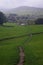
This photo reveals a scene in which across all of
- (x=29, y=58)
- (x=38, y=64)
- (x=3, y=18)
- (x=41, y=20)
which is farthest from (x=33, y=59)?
(x=41, y=20)

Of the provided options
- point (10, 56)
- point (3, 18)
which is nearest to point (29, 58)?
point (10, 56)

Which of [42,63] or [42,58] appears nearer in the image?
[42,63]

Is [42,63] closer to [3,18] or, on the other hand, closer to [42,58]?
[42,58]

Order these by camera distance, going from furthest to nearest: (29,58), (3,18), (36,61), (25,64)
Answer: (3,18) < (29,58) < (36,61) < (25,64)

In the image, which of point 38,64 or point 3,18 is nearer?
point 38,64

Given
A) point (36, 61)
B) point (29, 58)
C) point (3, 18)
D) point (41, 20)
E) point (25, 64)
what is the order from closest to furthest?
1. point (25, 64)
2. point (36, 61)
3. point (29, 58)
4. point (3, 18)
5. point (41, 20)

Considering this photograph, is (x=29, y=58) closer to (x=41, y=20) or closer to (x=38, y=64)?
(x=38, y=64)

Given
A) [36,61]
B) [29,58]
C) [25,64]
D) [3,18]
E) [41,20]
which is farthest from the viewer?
[41,20]

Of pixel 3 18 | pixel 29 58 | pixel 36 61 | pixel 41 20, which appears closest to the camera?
pixel 36 61

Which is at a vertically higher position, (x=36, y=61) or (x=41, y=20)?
(x=36, y=61)
